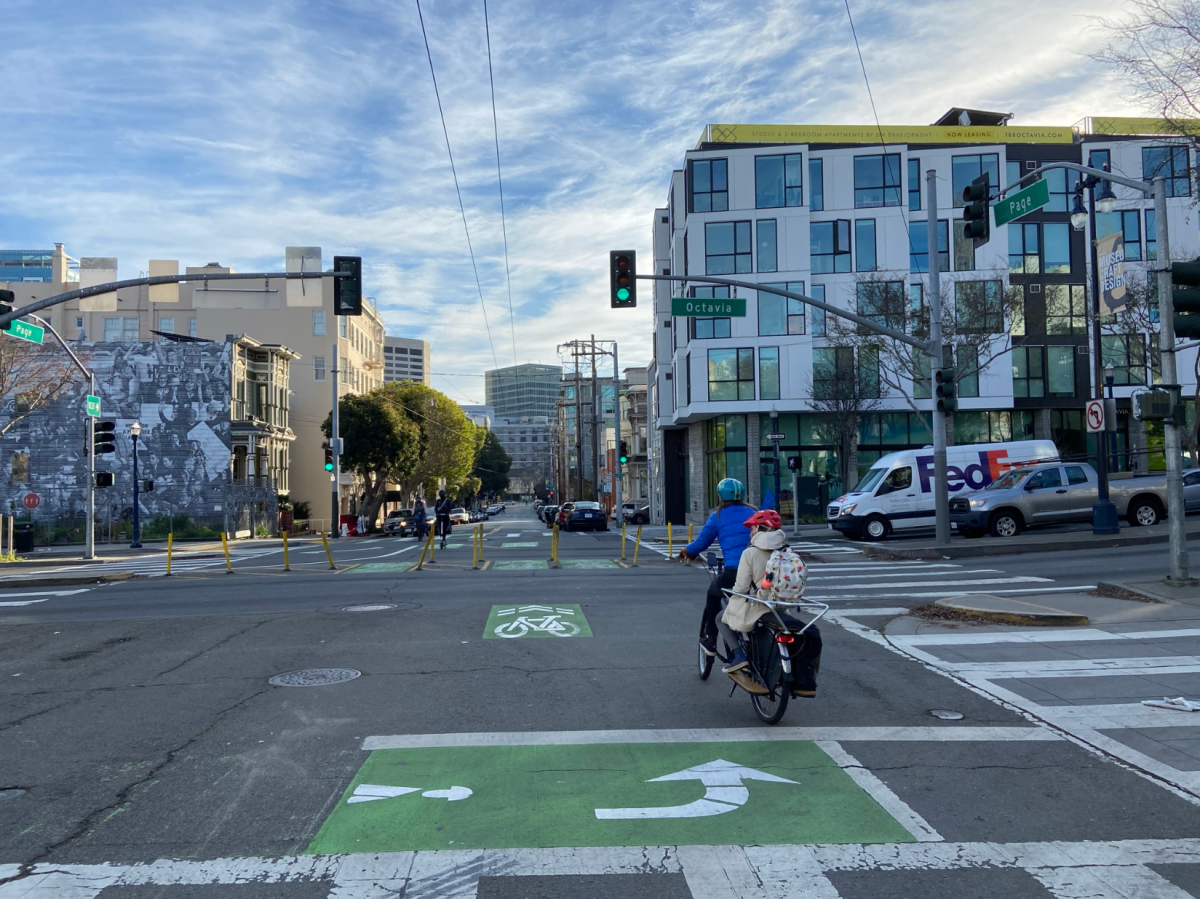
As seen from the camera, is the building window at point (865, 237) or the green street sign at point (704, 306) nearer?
the green street sign at point (704, 306)

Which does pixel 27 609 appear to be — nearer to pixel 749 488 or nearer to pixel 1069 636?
pixel 1069 636

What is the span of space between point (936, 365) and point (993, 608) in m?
10.5

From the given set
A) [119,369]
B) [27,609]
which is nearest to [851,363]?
[27,609]

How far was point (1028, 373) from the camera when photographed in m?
42.9

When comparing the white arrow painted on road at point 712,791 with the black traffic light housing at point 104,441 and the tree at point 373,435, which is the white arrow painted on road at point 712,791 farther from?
the tree at point 373,435

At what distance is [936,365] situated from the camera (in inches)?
849

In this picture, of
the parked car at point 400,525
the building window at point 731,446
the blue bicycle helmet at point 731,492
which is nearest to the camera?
the blue bicycle helmet at point 731,492

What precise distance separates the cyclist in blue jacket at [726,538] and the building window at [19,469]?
5159cm

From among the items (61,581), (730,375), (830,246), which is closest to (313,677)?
(61,581)

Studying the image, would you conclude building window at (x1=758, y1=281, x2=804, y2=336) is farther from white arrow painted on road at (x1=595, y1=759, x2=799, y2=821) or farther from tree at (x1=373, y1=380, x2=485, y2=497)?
white arrow painted on road at (x1=595, y1=759, x2=799, y2=821)

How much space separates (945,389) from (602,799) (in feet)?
56.2

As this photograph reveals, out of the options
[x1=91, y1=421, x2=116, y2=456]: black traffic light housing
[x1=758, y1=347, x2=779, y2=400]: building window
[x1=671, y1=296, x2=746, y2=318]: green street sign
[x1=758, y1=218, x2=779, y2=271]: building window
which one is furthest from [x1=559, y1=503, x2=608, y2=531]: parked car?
[x1=671, y1=296, x2=746, y2=318]: green street sign

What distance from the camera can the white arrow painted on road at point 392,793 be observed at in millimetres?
5754

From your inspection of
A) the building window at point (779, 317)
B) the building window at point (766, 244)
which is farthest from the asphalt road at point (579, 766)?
the building window at point (766, 244)
